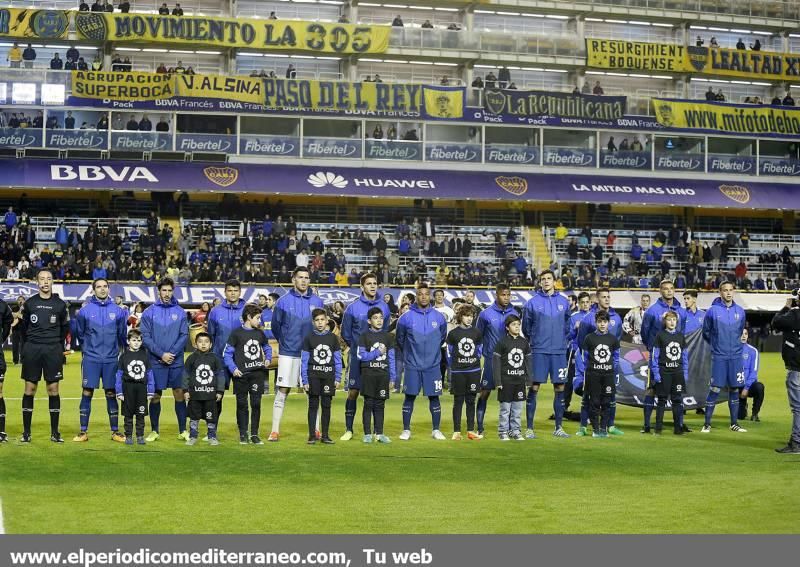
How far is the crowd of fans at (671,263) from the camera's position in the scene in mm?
47812

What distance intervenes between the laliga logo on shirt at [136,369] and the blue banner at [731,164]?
4461 centimetres

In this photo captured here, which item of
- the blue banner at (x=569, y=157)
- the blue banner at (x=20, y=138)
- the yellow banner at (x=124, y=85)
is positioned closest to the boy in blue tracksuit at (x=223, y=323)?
the blue banner at (x=20, y=138)

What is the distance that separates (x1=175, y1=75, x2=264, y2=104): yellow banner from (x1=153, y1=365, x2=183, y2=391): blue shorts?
35.3m

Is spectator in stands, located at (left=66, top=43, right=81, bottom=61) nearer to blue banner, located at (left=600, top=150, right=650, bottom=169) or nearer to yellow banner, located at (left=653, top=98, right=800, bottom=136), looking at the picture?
blue banner, located at (left=600, top=150, right=650, bottom=169)

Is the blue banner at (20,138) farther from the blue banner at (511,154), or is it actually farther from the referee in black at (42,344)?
the referee in black at (42,344)

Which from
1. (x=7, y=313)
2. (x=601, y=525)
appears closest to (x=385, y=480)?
(x=601, y=525)

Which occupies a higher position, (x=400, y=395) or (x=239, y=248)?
(x=239, y=248)

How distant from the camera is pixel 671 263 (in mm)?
50625

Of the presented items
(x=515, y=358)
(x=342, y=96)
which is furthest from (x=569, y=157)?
(x=515, y=358)

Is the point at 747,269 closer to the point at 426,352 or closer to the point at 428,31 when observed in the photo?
the point at 428,31

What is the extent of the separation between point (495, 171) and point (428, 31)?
8.85 meters

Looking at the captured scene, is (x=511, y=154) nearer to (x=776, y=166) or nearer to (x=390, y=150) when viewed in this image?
(x=390, y=150)

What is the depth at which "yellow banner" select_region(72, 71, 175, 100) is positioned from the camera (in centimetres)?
4941

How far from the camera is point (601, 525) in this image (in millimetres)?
11266
